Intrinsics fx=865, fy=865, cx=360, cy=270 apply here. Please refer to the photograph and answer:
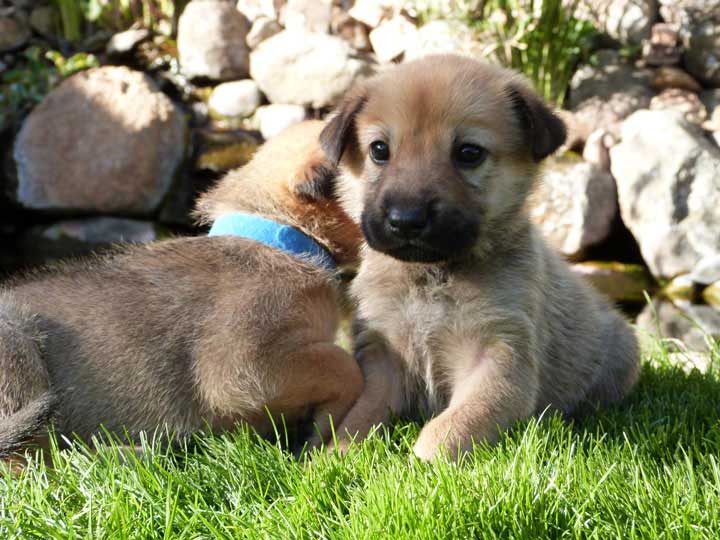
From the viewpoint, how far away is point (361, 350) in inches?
137

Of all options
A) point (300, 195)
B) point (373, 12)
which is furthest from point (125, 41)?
point (300, 195)

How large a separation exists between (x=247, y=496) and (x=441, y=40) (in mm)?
7125

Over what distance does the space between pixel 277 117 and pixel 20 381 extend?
6.19 m

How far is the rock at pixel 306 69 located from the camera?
8.71 m

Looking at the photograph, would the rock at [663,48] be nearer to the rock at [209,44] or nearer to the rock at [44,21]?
the rock at [209,44]

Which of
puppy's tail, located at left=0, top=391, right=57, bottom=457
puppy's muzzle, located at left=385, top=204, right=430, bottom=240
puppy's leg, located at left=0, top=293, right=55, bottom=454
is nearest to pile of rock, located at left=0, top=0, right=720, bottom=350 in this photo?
puppy's muzzle, located at left=385, top=204, right=430, bottom=240

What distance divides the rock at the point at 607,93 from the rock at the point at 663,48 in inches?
7.2

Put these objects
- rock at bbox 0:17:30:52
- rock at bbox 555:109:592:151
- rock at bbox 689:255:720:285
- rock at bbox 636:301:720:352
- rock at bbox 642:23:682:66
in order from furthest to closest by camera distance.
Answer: rock at bbox 0:17:30:52 < rock at bbox 642:23:682:66 < rock at bbox 555:109:592:151 < rock at bbox 689:255:720:285 < rock at bbox 636:301:720:352

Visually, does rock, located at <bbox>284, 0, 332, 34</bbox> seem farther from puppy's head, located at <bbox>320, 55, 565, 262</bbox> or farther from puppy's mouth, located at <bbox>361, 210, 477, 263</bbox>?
puppy's mouth, located at <bbox>361, 210, 477, 263</bbox>

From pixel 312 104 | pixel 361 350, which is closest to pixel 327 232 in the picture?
pixel 361 350

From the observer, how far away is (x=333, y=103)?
8.18 m

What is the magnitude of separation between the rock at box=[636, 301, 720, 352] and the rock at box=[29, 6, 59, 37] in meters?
7.30

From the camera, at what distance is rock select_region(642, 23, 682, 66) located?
924 centimetres

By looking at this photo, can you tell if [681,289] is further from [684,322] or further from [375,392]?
[375,392]
